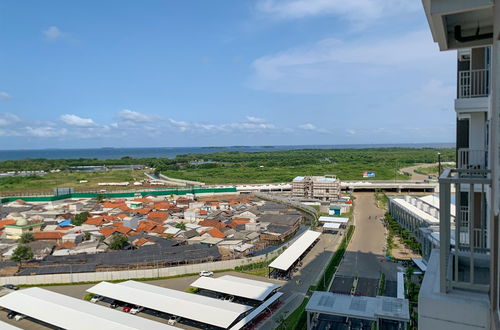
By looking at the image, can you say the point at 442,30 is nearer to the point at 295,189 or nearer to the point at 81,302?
the point at 81,302

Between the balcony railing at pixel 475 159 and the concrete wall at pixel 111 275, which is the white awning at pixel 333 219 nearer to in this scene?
the concrete wall at pixel 111 275

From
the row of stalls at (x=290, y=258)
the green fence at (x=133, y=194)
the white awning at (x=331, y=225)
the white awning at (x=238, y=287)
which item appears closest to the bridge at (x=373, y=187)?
the green fence at (x=133, y=194)

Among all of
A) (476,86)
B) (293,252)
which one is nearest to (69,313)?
(293,252)

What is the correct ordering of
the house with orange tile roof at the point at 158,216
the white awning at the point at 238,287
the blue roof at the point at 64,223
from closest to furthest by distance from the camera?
1. the white awning at the point at 238,287
2. the blue roof at the point at 64,223
3. the house with orange tile roof at the point at 158,216

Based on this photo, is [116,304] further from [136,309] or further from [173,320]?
[173,320]

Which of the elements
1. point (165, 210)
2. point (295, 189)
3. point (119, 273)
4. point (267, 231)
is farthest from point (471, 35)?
point (295, 189)
